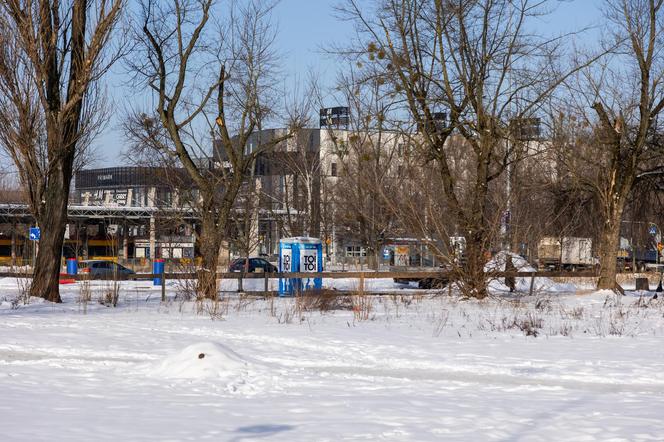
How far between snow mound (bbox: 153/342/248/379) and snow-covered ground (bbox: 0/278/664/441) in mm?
25

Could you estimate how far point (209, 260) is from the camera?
1082 inches

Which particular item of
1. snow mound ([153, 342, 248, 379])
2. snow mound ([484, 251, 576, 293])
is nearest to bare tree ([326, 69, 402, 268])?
snow mound ([484, 251, 576, 293])

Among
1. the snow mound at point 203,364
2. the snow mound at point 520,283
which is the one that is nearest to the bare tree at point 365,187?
the snow mound at point 520,283

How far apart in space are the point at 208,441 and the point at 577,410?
3876mm

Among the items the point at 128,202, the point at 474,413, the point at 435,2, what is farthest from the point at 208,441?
the point at 128,202

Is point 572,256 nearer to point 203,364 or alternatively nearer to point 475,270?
point 475,270

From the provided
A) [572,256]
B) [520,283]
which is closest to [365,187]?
[520,283]

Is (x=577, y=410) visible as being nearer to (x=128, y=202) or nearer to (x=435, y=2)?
(x=435, y=2)

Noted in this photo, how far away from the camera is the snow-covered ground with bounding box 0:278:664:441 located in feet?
28.4

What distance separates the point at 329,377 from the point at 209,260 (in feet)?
51.1

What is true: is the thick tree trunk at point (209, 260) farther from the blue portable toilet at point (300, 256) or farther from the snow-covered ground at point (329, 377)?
the blue portable toilet at point (300, 256)

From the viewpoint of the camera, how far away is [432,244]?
28.3 meters

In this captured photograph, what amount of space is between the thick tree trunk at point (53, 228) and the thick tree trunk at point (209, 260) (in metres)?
3.87

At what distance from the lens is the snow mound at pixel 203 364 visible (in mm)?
11742
